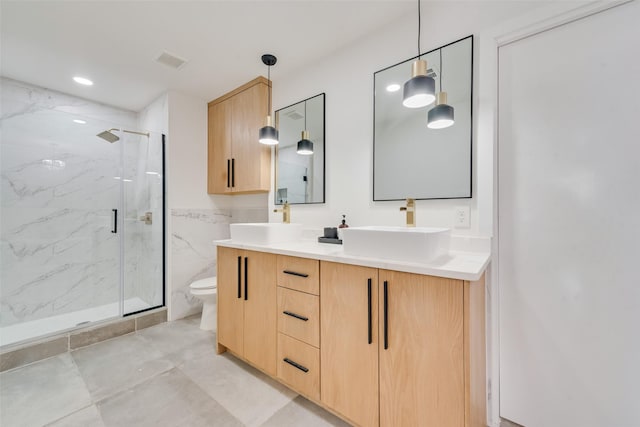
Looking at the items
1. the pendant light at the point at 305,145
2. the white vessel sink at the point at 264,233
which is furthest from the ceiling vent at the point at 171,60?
the white vessel sink at the point at 264,233

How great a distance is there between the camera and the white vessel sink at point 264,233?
65.6 inches

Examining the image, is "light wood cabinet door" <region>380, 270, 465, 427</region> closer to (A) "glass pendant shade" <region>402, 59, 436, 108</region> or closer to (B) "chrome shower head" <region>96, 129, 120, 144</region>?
(A) "glass pendant shade" <region>402, 59, 436, 108</region>

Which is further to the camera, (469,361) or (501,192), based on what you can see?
(501,192)

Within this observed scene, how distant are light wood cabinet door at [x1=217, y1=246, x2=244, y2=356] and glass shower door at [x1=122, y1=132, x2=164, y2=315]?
1141 mm

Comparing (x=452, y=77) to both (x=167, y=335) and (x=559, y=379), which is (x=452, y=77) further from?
(x=167, y=335)

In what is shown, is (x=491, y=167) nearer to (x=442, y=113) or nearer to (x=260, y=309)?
(x=442, y=113)

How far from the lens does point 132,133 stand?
8.71ft

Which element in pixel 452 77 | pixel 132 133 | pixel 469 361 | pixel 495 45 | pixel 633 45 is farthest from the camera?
pixel 132 133

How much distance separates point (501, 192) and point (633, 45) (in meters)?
0.71

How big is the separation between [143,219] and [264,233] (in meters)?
1.85

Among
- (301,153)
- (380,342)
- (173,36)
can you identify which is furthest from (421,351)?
(173,36)

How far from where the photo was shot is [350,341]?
115cm

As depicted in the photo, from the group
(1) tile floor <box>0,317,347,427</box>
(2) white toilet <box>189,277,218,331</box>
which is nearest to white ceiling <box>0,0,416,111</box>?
(2) white toilet <box>189,277,218,331</box>

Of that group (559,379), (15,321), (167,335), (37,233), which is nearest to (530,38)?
(559,379)
